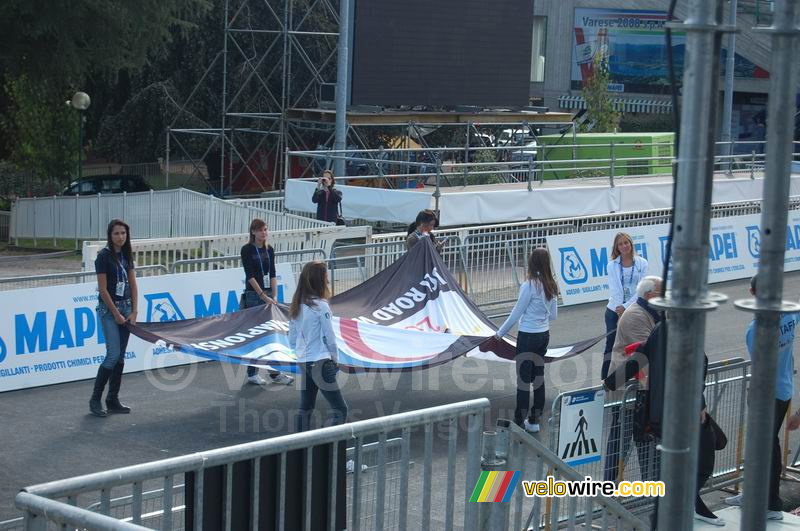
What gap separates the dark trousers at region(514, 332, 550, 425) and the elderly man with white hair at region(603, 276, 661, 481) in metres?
1.55

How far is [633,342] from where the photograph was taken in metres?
9.21

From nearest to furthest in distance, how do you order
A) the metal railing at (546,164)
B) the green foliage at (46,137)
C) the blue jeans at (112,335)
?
the blue jeans at (112,335) → the metal railing at (546,164) → the green foliage at (46,137)

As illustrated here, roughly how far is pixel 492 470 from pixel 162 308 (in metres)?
8.58

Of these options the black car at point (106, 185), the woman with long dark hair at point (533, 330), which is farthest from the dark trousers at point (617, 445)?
the black car at point (106, 185)

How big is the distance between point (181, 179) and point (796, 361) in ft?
110

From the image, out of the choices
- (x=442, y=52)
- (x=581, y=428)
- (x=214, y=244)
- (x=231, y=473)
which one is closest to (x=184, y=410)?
(x=581, y=428)

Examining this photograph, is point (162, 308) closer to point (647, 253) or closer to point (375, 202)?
point (647, 253)

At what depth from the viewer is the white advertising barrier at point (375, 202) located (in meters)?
22.4

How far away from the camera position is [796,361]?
576 inches

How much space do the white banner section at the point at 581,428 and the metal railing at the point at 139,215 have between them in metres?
12.5

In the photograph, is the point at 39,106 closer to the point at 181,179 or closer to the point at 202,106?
the point at 202,106

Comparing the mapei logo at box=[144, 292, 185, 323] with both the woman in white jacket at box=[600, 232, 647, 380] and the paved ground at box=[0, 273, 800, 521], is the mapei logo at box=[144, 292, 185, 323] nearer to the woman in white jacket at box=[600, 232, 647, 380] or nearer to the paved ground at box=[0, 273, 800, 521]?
the paved ground at box=[0, 273, 800, 521]

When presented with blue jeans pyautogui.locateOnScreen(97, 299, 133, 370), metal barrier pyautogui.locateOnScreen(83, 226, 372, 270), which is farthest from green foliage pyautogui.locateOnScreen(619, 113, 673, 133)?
blue jeans pyautogui.locateOnScreen(97, 299, 133, 370)

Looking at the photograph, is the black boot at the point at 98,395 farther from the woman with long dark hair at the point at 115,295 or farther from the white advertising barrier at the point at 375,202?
the white advertising barrier at the point at 375,202
